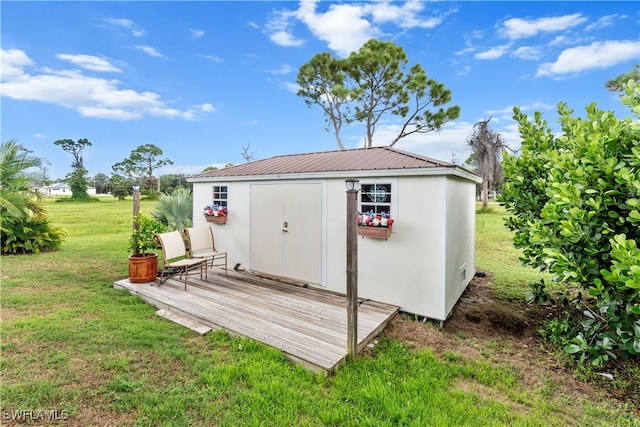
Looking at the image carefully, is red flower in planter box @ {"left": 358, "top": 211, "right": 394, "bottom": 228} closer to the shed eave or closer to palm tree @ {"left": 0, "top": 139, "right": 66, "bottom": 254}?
the shed eave

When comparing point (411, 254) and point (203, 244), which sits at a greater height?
point (411, 254)

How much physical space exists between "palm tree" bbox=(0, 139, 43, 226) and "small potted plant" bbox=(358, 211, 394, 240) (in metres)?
9.02

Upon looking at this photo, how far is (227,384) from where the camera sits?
2.64 meters

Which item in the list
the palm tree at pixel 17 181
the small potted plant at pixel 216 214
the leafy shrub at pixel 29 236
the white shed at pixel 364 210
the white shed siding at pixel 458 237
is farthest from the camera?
the leafy shrub at pixel 29 236

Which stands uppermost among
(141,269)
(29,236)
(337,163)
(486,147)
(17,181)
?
(486,147)

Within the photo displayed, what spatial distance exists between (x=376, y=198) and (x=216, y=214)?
3681mm

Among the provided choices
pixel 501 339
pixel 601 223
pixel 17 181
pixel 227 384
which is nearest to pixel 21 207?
pixel 17 181

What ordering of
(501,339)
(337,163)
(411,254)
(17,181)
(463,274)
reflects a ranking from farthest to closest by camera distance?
(17,181), (463,274), (337,163), (411,254), (501,339)

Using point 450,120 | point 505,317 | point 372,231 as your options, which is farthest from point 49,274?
Answer: point 450,120

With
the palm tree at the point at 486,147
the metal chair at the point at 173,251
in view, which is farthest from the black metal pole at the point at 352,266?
the palm tree at the point at 486,147

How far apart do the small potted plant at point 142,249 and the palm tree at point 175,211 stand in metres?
3.41

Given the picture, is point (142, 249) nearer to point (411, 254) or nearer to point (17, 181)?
point (411, 254)

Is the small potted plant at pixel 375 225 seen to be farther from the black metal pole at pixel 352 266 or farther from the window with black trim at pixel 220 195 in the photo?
the window with black trim at pixel 220 195

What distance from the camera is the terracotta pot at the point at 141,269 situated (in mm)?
5359
